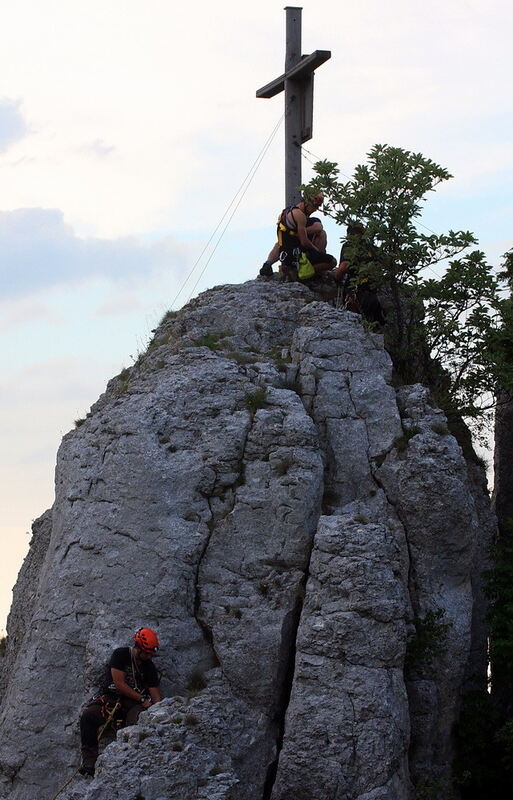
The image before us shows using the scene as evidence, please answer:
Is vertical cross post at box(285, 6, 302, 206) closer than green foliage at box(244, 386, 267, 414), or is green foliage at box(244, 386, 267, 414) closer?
green foliage at box(244, 386, 267, 414)

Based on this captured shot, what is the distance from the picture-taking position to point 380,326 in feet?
77.9

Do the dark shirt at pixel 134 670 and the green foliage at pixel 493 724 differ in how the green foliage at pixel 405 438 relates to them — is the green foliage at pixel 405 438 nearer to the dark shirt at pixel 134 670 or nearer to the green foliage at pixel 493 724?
the green foliage at pixel 493 724

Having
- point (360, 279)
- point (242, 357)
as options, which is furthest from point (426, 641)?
point (360, 279)

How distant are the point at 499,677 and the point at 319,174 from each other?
32.5ft

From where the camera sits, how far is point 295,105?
84.6 feet

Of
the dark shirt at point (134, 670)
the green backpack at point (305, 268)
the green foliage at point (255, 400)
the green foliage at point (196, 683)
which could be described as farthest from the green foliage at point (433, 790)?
the green backpack at point (305, 268)

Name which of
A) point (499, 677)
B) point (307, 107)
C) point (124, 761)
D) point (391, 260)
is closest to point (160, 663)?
point (124, 761)

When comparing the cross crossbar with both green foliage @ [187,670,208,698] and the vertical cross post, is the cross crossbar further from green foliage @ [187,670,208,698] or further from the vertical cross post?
green foliage @ [187,670,208,698]

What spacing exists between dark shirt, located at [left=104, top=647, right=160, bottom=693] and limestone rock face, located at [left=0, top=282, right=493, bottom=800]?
1.87ft

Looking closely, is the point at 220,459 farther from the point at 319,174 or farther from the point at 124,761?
the point at 319,174

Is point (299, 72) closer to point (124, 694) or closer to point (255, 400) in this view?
point (255, 400)

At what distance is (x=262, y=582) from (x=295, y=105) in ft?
36.9

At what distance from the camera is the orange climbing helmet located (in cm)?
1792

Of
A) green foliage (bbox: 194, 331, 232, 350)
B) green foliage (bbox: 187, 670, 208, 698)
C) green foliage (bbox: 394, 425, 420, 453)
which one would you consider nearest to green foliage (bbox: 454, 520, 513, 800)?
green foliage (bbox: 394, 425, 420, 453)
